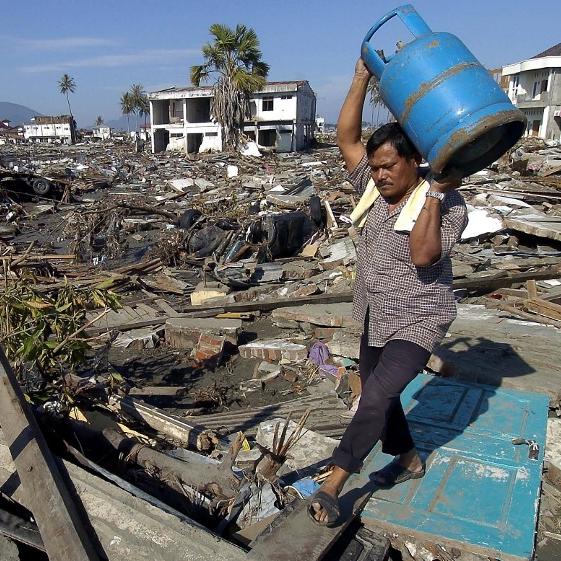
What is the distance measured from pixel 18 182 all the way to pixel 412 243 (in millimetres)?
19574

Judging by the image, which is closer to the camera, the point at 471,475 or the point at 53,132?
the point at 471,475

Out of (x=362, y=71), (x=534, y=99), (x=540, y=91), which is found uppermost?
(x=540, y=91)

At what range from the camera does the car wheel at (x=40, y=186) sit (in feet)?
62.5

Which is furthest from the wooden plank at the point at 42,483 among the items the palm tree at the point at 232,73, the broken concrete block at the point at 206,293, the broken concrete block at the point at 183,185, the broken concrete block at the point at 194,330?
the palm tree at the point at 232,73

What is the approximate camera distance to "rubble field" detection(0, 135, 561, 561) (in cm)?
250

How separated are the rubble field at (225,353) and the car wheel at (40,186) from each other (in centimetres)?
507

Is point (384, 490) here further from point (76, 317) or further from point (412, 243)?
point (76, 317)

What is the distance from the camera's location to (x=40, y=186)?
19.1 m

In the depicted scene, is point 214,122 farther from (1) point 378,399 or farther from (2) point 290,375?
(1) point 378,399

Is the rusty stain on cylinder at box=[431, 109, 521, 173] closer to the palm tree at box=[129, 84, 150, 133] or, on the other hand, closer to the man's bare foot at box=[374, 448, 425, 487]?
the man's bare foot at box=[374, 448, 425, 487]

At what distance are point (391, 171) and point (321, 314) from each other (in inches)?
163

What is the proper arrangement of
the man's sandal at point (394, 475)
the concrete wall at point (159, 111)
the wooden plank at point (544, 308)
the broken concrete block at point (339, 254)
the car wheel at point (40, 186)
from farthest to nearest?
the concrete wall at point (159, 111) → the car wheel at point (40, 186) → the broken concrete block at point (339, 254) → the wooden plank at point (544, 308) → the man's sandal at point (394, 475)

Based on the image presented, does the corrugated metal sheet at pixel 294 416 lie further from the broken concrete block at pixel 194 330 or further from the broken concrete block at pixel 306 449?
the broken concrete block at pixel 194 330

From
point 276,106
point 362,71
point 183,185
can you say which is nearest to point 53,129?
point 276,106
